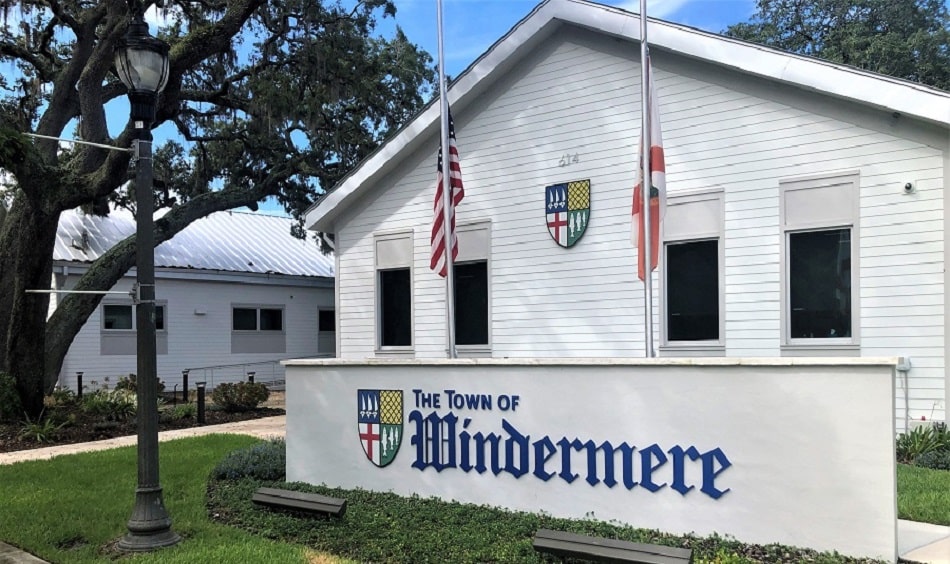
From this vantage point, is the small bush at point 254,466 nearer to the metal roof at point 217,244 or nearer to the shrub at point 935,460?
the shrub at point 935,460

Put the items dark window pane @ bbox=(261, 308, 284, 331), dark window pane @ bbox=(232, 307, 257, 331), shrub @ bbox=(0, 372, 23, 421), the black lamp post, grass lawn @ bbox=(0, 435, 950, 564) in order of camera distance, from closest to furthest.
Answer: grass lawn @ bbox=(0, 435, 950, 564) → the black lamp post → shrub @ bbox=(0, 372, 23, 421) → dark window pane @ bbox=(232, 307, 257, 331) → dark window pane @ bbox=(261, 308, 284, 331)

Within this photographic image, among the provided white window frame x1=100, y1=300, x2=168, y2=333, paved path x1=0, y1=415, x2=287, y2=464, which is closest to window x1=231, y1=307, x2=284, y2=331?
white window frame x1=100, y1=300, x2=168, y2=333

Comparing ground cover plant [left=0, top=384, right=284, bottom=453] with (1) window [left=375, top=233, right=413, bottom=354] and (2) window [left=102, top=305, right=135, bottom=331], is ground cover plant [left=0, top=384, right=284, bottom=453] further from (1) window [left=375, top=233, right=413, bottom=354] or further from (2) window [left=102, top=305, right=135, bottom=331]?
(2) window [left=102, top=305, right=135, bottom=331]

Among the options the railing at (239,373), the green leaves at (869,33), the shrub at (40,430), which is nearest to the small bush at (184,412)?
the shrub at (40,430)

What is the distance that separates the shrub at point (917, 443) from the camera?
28.7 feet

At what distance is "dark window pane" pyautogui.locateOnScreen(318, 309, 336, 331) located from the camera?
93.6 ft

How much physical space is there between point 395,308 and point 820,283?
284 inches

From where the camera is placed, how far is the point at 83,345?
72.0 ft

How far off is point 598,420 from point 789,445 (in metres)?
1.60

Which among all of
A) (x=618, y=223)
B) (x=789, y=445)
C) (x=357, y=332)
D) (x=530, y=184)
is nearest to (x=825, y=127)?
(x=618, y=223)

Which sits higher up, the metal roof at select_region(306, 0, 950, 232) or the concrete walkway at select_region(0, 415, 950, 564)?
the metal roof at select_region(306, 0, 950, 232)

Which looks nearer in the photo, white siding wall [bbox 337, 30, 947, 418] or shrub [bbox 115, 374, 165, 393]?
white siding wall [bbox 337, 30, 947, 418]

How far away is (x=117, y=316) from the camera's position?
22.9 meters

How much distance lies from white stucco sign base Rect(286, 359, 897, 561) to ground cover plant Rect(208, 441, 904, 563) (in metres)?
0.18
